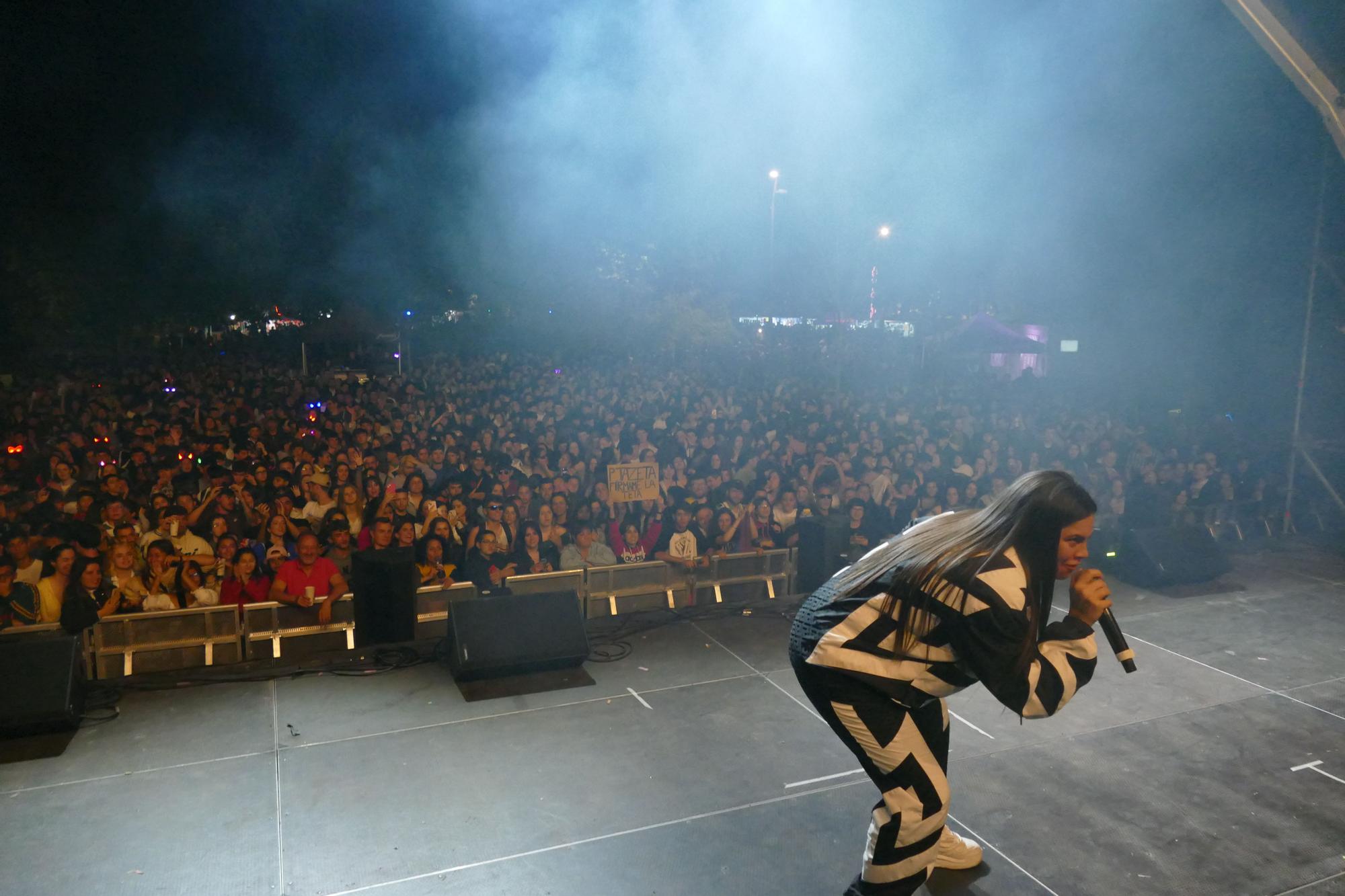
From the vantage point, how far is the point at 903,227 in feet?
74.0

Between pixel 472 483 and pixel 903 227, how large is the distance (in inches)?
676

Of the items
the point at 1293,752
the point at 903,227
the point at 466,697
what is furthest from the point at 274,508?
the point at 903,227

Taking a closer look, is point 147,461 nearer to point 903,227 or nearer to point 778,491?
point 778,491

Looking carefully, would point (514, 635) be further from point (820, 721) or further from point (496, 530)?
point (820, 721)

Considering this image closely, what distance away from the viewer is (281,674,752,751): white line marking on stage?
16.4 feet

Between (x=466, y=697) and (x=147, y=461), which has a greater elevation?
(x=147, y=461)

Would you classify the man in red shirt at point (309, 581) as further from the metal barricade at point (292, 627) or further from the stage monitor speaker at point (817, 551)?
the stage monitor speaker at point (817, 551)

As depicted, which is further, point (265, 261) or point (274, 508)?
point (265, 261)

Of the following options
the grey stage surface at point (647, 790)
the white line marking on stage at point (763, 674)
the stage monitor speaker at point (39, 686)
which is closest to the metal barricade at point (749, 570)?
the white line marking on stage at point (763, 674)

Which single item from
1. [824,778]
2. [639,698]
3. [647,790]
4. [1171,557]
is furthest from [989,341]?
[647,790]

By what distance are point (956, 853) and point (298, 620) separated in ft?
16.1

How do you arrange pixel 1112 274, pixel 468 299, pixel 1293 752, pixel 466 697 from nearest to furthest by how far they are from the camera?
pixel 1293 752
pixel 466 697
pixel 1112 274
pixel 468 299

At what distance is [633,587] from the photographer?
7.48 m

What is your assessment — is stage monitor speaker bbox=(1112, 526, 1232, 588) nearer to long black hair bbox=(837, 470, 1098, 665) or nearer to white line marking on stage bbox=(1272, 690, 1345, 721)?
white line marking on stage bbox=(1272, 690, 1345, 721)
